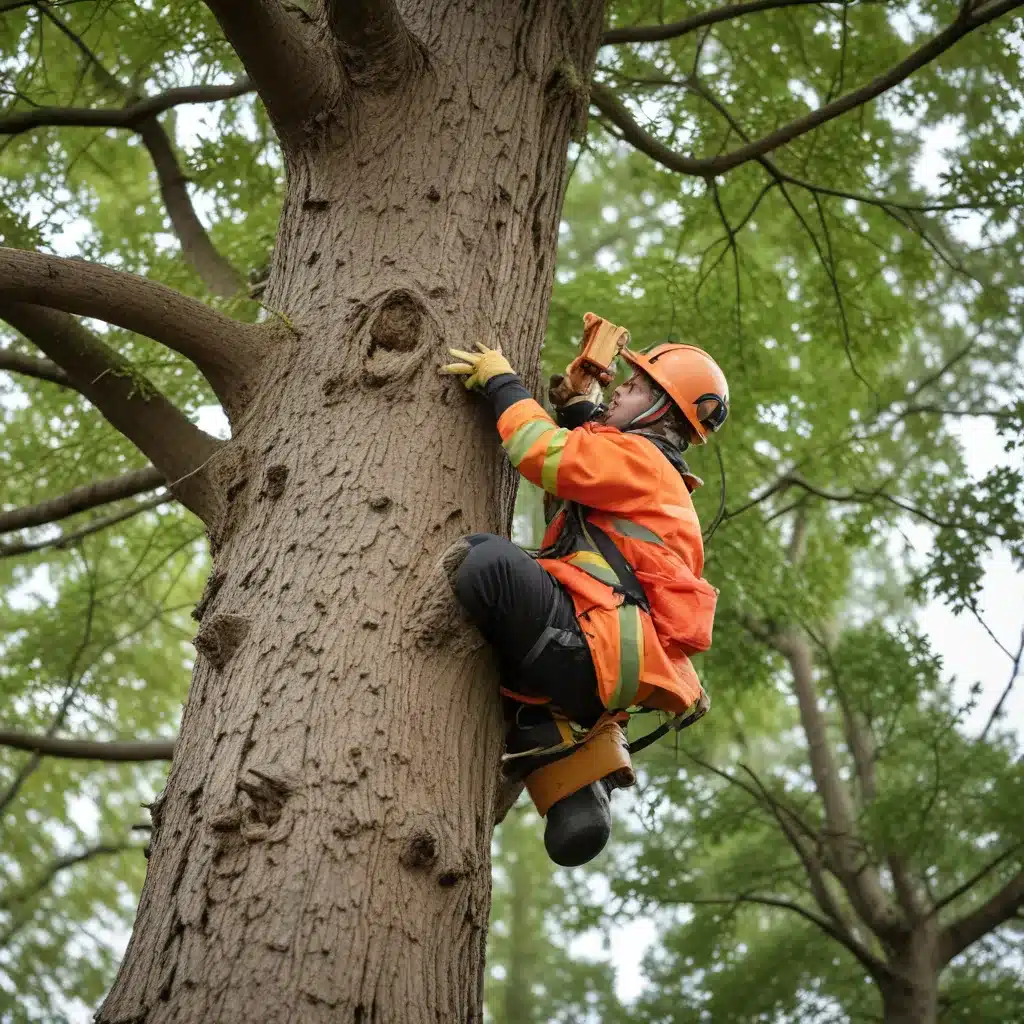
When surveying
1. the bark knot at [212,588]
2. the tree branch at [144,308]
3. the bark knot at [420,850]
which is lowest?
the bark knot at [420,850]

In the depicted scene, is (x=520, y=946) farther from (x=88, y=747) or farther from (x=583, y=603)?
(x=583, y=603)

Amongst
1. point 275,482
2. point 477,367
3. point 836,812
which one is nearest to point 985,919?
point 836,812

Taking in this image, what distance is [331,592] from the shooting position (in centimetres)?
252

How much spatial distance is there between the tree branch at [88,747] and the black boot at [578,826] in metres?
1.65

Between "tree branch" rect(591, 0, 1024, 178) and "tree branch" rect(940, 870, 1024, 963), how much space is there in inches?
183

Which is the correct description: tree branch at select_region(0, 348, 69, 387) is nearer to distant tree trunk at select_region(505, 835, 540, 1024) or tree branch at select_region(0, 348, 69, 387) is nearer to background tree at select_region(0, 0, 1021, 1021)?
background tree at select_region(0, 0, 1021, 1021)

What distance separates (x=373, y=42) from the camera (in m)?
3.17

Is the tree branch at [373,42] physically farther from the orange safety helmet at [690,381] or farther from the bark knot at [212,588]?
the bark knot at [212,588]

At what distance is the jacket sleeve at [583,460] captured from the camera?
2.84 meters

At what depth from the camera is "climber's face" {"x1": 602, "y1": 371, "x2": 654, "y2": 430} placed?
3.39 meters

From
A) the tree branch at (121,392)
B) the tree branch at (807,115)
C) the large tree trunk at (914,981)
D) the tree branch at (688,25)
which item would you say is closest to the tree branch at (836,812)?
the large tree trunk at (914,981)

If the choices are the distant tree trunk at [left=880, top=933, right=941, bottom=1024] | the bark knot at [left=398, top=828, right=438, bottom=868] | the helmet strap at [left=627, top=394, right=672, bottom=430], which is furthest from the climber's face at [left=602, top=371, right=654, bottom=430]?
the distant tree trunk at [left=880, top=933, right=941, bottom=1024]

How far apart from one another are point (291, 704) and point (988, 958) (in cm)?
926

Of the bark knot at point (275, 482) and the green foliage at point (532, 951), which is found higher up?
the green foliage at point (532, 951)
